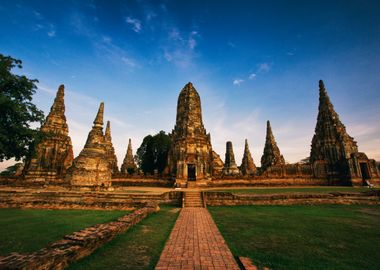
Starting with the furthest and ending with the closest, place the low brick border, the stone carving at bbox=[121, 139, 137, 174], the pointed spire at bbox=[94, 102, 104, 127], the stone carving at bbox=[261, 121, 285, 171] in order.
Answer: the stone carving at bbox=[121, 139, 137, 174] < the stone carving at bbox=[261, 121, 285, 171] < the pointed spire at bbox=[94, 102, 104, 127] < the low brick border

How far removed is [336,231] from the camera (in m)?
5.91

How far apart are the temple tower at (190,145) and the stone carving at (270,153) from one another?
63.0 ft

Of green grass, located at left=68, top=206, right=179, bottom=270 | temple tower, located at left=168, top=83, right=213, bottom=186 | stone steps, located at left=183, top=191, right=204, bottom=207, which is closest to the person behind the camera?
green grass, located at left=68, top=206, right=179, bottom=270

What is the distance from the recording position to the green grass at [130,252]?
359 cm

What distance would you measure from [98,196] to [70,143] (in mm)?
20741

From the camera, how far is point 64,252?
3.44 m

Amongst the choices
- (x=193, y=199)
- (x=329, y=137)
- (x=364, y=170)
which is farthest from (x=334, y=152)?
(x=193, y=199)

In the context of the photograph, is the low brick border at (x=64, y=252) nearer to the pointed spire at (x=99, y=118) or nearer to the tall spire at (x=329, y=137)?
the pointed spire at (x=99, y=118)

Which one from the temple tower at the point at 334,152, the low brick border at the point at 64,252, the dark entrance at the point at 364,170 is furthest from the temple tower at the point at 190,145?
the dark entrance at the point at 364,170

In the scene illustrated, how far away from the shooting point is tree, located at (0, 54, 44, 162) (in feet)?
31.7

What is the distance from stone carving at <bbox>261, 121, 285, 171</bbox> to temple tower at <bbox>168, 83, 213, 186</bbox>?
19.2m

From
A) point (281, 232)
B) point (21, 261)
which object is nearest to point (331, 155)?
point (281, 232)

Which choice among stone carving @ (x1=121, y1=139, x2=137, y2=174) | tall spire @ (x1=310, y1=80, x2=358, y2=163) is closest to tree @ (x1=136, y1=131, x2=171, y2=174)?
stone carving @ (x1=121, y1=139, x2=137, y2=174)

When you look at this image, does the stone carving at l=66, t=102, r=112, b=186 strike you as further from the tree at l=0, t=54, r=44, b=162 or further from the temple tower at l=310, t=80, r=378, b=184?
the temple tower at l=310, t=80, r=378, b=184
